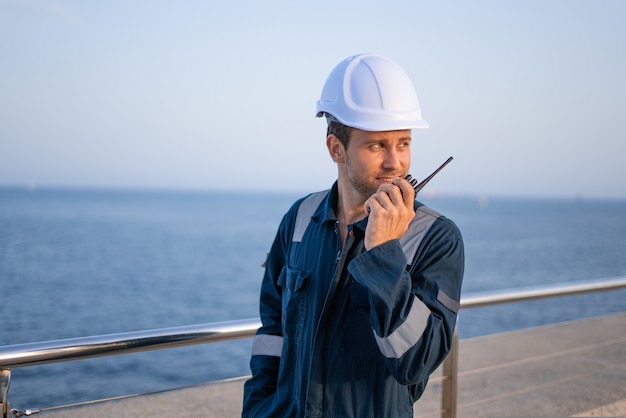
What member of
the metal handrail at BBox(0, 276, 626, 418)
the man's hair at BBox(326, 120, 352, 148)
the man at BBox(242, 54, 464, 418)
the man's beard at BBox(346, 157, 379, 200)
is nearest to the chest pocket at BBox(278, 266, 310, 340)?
the man at BBox(242, 54, 464, 418)

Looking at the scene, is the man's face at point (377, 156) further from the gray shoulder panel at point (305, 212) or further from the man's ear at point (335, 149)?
the gray shoulder panel at point (305, 212)

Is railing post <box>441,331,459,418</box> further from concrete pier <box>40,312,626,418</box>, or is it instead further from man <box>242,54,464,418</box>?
man <box>242,54,464,418</box>

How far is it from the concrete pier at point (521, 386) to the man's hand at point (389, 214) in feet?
4.14

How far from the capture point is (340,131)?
176 centimetres

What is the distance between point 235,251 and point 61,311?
2309cm

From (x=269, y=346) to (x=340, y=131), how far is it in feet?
2.19

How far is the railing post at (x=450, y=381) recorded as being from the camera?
275 cm

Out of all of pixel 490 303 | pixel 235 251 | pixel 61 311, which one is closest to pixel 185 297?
pixel 61 311

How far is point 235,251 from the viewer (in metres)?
49.8

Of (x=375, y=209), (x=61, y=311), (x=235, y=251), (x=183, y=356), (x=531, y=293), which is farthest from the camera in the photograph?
(x=235, y=251)

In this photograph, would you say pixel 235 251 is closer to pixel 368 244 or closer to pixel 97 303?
pixel 97 303

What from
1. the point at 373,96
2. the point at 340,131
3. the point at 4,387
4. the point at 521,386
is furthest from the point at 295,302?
the point at 521,386

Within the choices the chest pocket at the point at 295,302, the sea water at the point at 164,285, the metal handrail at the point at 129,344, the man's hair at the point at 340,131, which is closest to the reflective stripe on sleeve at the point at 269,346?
the chest pocket at the point at 295,302

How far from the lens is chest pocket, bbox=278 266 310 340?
1.78 meters
